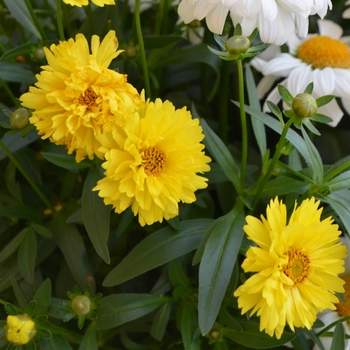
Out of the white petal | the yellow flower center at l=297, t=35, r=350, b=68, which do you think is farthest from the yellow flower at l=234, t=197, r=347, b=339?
the white petal

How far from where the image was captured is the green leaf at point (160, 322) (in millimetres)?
571

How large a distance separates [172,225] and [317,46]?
0.38 metres

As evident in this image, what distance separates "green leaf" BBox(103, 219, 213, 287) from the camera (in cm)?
53

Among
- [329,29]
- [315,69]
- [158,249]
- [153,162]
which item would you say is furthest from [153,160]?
[329,29]

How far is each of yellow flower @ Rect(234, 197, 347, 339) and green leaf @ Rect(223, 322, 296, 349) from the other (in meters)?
0.07

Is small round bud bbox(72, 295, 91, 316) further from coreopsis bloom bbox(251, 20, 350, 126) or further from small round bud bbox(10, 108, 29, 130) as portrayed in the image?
coreopsis bloom bbox(251, 20, 350, 126)

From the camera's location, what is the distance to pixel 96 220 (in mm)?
520

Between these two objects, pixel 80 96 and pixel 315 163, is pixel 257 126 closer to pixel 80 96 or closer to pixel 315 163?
pixel 315 163

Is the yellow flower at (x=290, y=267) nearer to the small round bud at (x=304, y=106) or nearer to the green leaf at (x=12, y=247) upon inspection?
the small round bud at (x=304, y=106)

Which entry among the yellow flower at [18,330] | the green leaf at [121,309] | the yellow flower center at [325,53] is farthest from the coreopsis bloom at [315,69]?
the yellow flower at [18,330]

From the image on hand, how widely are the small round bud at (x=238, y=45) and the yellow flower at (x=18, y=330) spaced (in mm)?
335

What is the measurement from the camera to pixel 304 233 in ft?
1.49

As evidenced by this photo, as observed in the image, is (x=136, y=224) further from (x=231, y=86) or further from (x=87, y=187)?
(x=231, y=86)

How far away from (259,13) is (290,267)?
0.90ft
